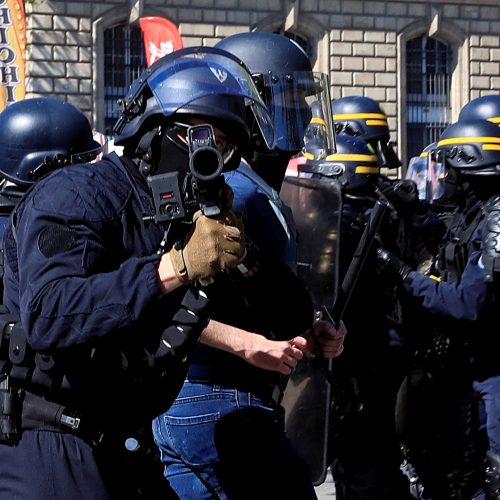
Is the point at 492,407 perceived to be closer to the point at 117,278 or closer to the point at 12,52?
the point at 117,278

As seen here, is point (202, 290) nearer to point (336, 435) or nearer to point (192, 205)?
point (192, 205)

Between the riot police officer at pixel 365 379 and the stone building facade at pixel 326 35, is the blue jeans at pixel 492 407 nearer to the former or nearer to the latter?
the riot police officer at pixel 365 379

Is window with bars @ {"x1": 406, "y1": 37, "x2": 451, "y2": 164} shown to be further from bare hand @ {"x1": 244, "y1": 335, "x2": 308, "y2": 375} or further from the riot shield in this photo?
bare hand @ {"x1": 244, "y1": 335, "x2": 308, "y2": 375}

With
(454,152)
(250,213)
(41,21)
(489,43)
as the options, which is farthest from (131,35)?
(250,213)

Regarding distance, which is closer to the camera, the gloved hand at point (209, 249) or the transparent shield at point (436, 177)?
the gloved hand at point (209, 249)

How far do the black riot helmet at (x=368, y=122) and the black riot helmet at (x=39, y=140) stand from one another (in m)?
3.03

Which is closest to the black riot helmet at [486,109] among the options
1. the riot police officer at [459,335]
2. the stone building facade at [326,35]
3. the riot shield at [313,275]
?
the riot police officer at [459,335]

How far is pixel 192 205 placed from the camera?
7.47 ft

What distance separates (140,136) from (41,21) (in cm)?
1871

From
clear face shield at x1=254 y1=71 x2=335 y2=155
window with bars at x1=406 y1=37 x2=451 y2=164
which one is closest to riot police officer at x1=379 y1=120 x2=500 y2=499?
clear face shield at x1=254 y1=71 x2=335 y2=155

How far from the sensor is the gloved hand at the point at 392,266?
16.6ft

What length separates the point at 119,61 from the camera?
A: 21328 millimetres

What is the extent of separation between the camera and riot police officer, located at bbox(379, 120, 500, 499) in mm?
4723

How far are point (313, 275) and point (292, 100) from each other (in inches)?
36.3
